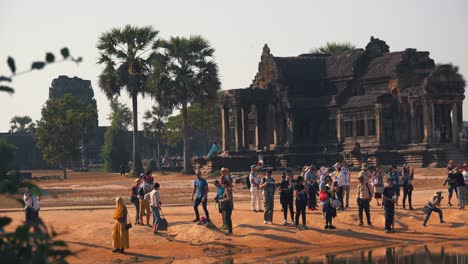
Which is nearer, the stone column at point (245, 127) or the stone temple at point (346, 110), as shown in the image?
the stone temple at point (346, 110)

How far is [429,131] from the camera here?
64750 millimetres

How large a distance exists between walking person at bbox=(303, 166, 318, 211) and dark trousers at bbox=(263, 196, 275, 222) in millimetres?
2614

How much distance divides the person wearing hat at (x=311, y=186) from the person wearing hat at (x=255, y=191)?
161cm

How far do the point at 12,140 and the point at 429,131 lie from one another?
63.7 metres

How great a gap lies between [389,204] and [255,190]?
509cm

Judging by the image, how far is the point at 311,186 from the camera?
35125mm

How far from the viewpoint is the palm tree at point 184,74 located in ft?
242

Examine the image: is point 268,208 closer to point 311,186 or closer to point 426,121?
point 311,186

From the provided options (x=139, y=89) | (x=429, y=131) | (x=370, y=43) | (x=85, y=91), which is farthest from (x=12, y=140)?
(x=429, y=131)

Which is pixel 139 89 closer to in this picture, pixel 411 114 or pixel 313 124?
pixel 313 124

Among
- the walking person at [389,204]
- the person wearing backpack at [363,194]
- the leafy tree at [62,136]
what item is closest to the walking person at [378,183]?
Answer: the walking person at [389,204]

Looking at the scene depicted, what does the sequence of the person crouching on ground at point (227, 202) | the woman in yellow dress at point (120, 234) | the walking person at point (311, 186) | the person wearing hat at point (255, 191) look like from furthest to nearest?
the walking person at point (311, 186)
the person wearing hat at point (255, 191)
the person crouching on ground at point (227, 202)
the woman in yellow dress at point (120, 234)

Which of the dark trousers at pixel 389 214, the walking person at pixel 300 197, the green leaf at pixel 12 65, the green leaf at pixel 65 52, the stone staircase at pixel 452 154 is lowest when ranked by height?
the dark trousers at pixel 389 214

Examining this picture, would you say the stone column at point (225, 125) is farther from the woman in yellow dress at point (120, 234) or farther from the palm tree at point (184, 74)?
the woman in yellow dress at point (120, 234)
